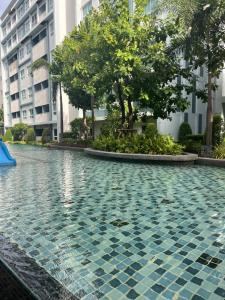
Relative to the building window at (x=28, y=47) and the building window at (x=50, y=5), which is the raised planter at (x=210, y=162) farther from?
the building window at (x=28, y=47)

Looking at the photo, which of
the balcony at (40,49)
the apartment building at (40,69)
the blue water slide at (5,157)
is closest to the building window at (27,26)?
the apartment building at (40,69)

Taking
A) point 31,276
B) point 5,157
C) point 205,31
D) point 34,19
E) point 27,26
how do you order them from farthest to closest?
point 27,26
point 34,19
point 5,157
point 205,31
point 31,276

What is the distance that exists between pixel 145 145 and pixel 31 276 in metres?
10.9

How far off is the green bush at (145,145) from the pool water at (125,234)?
163 inches

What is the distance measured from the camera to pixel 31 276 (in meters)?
3.35

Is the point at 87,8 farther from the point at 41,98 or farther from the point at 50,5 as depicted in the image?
the point at 41,98

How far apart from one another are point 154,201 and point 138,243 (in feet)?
8.24

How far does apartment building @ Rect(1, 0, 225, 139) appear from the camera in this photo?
22.5m

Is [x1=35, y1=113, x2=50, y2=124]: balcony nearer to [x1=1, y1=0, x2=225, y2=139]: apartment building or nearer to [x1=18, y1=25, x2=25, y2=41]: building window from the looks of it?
[x1=1, y1=0, x2=225, y2=139]: apartment building

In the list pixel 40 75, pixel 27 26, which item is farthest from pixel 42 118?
pixel 27 26

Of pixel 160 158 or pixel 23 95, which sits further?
pixel 23 95

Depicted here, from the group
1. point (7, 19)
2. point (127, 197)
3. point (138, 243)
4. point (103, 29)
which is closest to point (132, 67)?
point (103, 29)

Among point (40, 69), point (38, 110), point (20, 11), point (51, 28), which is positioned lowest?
point (38, 110)

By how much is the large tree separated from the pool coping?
11392 mm
